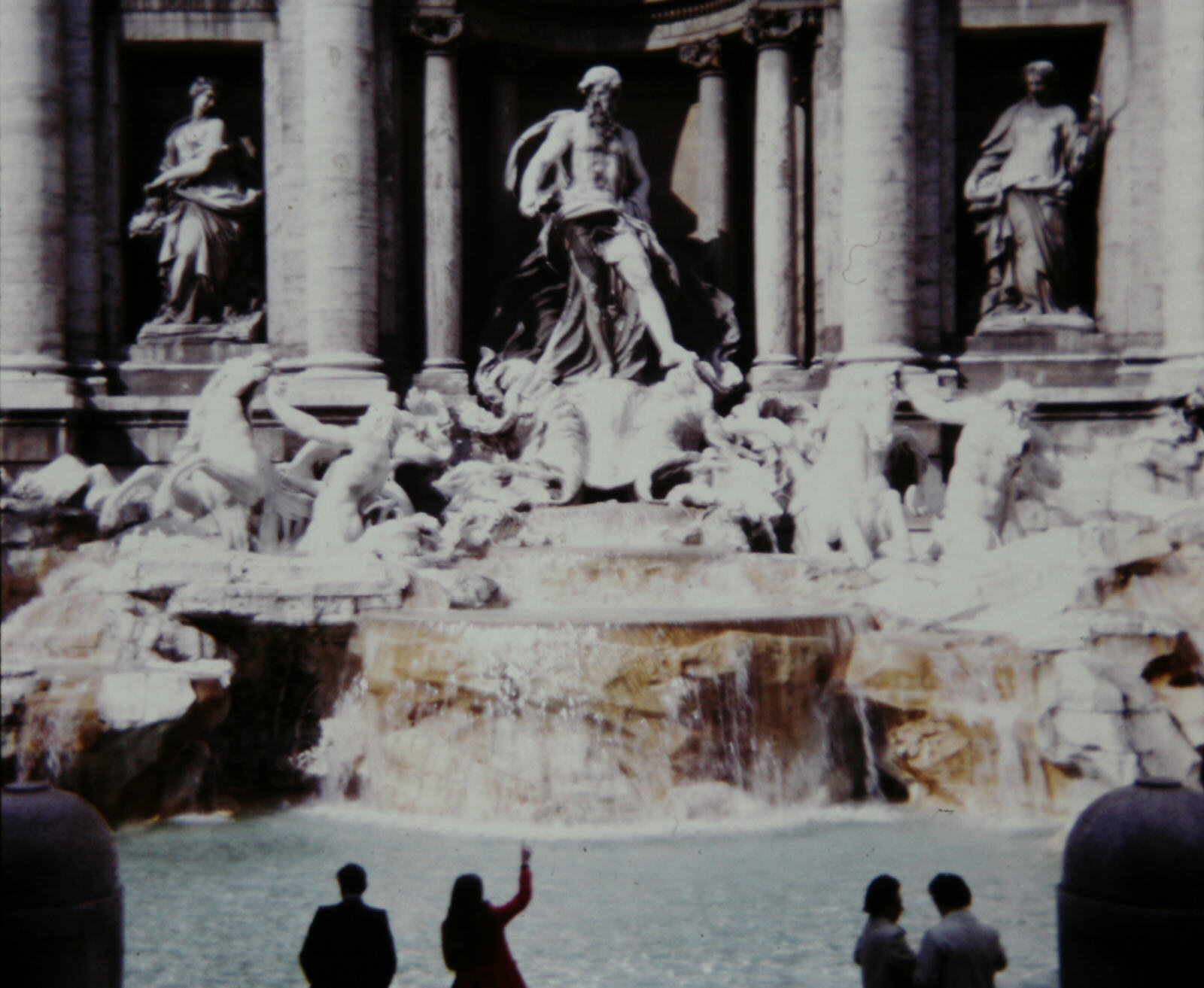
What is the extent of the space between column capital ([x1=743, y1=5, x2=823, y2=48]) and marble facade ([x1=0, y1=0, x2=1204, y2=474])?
0.03 metres

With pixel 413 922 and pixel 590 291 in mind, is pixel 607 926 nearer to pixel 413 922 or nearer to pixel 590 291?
pixel 413 922

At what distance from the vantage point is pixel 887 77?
13648 mm

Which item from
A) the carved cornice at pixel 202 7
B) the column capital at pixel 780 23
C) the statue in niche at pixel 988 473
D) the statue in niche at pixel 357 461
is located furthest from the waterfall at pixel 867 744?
the carved cornice at pixel 202 7

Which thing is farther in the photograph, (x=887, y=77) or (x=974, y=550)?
(x=887, y=77)

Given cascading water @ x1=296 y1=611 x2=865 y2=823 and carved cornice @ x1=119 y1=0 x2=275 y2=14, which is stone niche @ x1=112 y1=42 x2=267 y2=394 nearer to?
carved cornice @ x1=119 y1=0 x2=275 y2=14

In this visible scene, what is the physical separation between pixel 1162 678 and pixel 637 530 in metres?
4.38

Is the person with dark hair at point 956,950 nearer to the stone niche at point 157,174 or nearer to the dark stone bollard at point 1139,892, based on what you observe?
the dark stone bollard at point 1139,892

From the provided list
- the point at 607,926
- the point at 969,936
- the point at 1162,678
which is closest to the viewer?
the point at 969,936

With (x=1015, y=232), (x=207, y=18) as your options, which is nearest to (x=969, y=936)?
(x=1015, y=232)

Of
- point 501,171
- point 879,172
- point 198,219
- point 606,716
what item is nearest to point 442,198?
point 501,171

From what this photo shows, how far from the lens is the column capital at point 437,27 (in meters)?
14.1

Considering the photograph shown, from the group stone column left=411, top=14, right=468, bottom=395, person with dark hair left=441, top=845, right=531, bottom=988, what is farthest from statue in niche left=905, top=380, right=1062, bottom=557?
person with dark hair left=441, top=845, right=531, bottom=988

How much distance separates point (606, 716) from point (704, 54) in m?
8.22

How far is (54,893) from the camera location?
4.30 m
